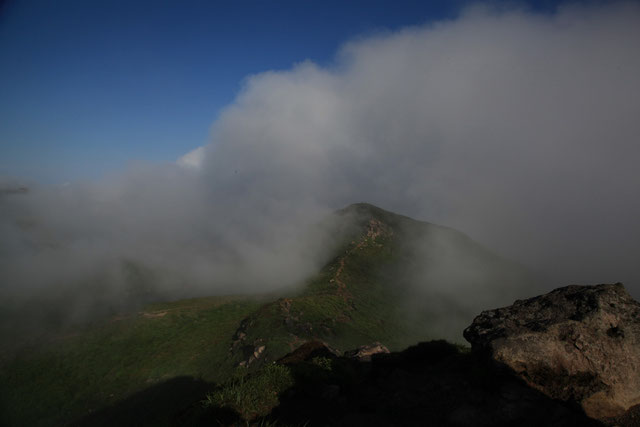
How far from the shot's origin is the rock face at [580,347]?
10453mm

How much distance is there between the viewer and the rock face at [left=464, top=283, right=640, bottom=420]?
10.5 meters

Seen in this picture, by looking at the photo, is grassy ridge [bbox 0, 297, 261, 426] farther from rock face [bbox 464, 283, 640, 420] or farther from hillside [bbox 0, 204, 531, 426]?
rock face [bbox 464, 283, 640, 420]

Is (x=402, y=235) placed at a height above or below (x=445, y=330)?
above

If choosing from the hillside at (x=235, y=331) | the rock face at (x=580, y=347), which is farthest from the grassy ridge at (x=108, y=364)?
the rock face at (x=580, y=347)

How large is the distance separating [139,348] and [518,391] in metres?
70.4

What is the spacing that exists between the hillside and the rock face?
36.1m

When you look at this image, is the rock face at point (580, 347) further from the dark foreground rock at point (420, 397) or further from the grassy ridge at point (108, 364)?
the grassy ridge at point (108, 364)

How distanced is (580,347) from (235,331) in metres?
64.7

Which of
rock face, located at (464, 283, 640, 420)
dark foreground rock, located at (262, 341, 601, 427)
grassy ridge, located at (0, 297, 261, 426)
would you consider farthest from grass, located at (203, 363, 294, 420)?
grassy ridge, located at (0, 297, 261, 426)

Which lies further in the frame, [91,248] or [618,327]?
[91,248]

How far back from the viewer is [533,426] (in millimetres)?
9602

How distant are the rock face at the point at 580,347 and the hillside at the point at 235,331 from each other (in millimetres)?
36105

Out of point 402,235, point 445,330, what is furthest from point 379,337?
point 402,235

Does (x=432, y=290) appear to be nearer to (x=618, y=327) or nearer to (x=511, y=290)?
→ (x=511, y=290)
